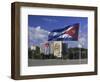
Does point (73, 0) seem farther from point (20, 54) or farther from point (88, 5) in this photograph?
point (20, 54)

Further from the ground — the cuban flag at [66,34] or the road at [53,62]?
the cuban flag at [66,34]

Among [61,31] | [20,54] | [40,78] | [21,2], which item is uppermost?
[21,2]

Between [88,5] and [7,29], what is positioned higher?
[88,5]

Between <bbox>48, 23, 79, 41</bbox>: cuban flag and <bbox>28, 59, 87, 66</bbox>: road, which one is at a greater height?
<bbox>48, 23, 79, 41</bbox>: cuban flag

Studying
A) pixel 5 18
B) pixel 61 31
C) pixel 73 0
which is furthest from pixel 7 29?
pixel 73 0

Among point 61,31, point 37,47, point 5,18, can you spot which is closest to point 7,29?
point 5,18

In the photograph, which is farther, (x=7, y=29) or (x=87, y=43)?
(x=87, y=43)

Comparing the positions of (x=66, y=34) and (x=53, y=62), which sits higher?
(x=66, y=34)
